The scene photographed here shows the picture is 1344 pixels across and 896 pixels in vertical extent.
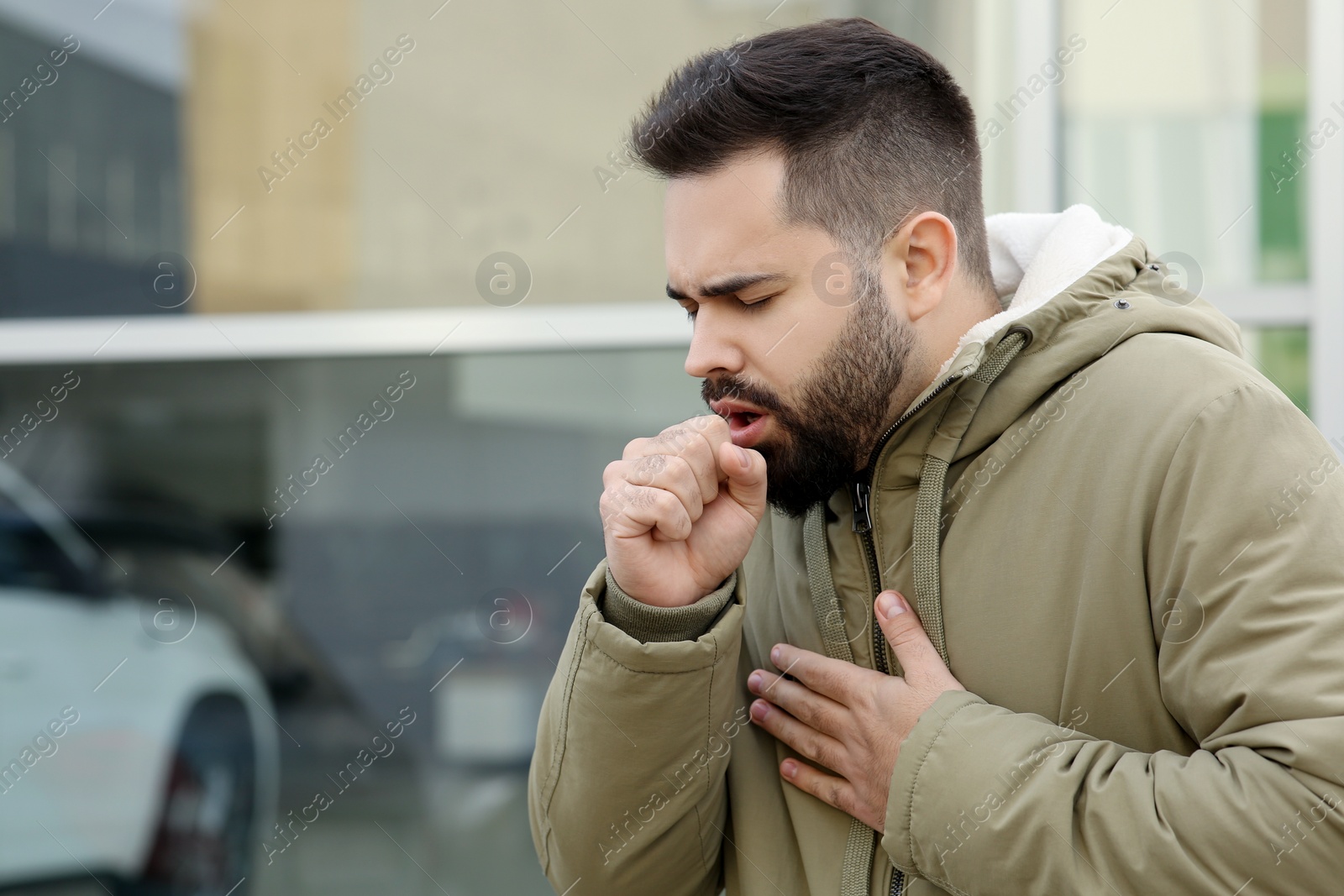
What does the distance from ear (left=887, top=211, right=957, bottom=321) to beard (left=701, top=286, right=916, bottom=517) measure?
0.30 feet

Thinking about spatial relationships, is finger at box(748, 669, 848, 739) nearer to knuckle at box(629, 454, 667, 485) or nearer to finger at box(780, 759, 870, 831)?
finger at box(780, 759, 870, 831)

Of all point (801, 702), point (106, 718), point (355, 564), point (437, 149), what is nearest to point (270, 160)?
point (437, 149)

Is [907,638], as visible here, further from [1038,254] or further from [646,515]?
[1038,254]

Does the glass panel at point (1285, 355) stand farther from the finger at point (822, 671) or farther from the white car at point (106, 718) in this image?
the white car at point (106, 718)

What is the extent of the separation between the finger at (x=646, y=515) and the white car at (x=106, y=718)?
2.70 meters

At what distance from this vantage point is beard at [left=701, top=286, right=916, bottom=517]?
5.16 feet

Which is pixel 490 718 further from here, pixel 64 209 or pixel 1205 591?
pixel 1205 591

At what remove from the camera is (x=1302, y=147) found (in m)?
3.26

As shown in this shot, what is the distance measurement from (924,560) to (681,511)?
322 mm

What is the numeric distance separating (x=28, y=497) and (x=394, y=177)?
1.60 meters

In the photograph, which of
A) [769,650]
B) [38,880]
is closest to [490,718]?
[38,880]

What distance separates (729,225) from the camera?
1645 mm

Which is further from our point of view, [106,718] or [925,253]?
[106,718]

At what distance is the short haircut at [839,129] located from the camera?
170 cm
